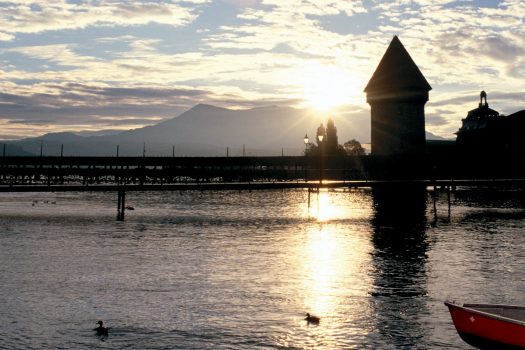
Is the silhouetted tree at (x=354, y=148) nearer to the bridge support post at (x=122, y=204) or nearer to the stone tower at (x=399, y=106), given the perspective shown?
the stone tower at (x=399, y=106)

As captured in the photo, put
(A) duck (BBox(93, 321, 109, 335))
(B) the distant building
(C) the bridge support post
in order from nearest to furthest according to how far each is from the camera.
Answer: (A) duck (BBox(93, 321, 109, 335)) < (C) the bridge support post < (B) the distant building

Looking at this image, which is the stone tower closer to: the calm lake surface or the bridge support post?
the calm lake surface

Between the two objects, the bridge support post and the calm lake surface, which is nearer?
the calm lake surface

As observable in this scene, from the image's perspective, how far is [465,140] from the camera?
102 m

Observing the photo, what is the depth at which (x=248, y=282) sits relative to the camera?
19297mm

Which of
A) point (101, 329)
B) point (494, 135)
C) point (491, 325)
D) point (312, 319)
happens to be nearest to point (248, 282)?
point (312, 319)

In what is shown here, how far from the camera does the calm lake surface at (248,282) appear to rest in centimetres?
1345

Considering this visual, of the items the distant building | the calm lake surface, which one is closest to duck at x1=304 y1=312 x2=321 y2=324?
the calm lake surface

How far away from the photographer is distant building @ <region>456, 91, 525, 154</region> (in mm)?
85000

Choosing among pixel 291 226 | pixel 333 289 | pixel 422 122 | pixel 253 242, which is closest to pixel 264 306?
pixel 333 289

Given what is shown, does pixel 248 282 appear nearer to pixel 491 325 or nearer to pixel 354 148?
pixel 491 325

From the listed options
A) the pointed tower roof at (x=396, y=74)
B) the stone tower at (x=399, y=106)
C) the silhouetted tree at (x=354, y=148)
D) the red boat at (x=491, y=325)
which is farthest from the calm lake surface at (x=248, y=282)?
the silhouetted tree at (x=354, y=148)

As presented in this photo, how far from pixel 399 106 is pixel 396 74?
443 centimetres

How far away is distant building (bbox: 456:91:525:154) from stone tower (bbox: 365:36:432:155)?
1138 centimetres
